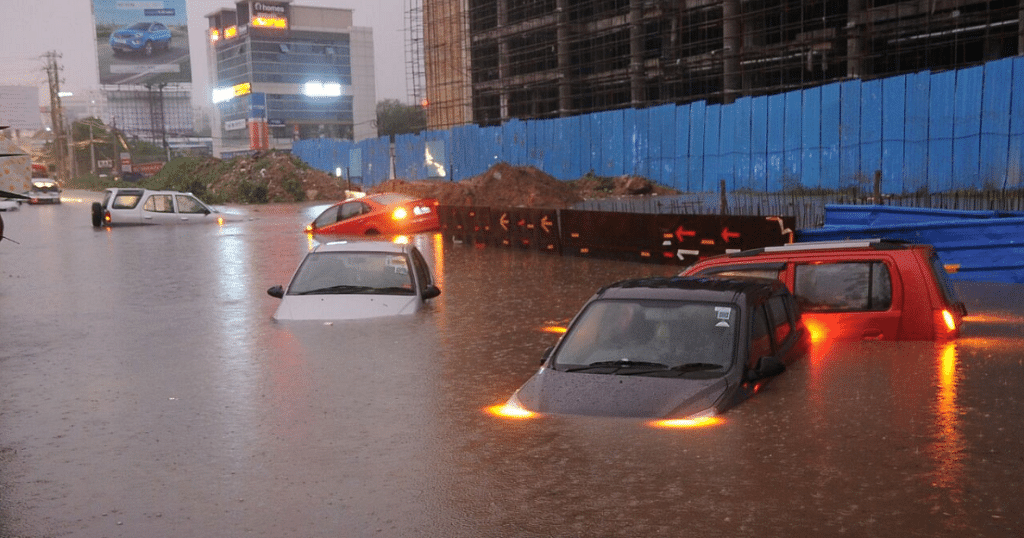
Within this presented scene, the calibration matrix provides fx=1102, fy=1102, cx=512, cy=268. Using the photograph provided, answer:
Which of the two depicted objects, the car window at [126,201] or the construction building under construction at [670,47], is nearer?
the car window at [126,201]

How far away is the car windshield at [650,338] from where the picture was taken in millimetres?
8273

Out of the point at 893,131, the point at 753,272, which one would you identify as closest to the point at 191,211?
the point at 893,131

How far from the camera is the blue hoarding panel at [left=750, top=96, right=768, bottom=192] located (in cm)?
4269

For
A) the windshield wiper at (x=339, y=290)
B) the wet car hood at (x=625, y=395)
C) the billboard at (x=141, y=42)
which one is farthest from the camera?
the billboard at (x=141, y=42)

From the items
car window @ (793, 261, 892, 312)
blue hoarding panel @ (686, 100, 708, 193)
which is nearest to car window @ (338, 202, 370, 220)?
blue hoarding panel @ (686, 100, 708, 193)

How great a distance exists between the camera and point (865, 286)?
10859 millimetres

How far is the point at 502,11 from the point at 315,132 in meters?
118

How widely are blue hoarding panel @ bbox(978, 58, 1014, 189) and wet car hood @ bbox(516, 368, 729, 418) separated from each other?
2800 cm

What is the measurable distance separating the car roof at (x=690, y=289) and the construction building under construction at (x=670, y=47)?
3186cm

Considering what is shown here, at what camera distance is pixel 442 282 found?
20844 mm

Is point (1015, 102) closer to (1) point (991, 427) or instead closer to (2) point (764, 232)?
(2) point (764, 232)

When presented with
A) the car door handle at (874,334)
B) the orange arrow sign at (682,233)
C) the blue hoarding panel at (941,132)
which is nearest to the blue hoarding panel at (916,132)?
the blue hoarding panel at (941,132)

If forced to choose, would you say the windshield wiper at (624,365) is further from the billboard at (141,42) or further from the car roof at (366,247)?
the billboard at (141,42)

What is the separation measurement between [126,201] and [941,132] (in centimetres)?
2868
